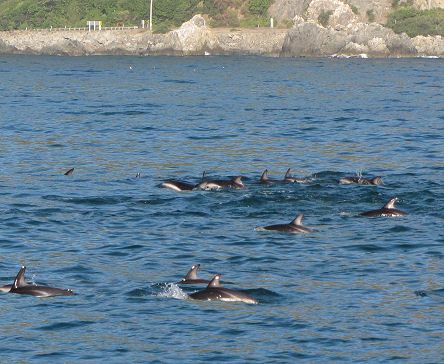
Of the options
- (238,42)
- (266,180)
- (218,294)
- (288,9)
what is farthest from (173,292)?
(288,9)

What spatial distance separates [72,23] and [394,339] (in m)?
153

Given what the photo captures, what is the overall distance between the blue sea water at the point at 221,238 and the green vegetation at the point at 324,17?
295 ft

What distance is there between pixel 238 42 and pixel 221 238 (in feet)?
383

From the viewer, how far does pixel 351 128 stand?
154ft

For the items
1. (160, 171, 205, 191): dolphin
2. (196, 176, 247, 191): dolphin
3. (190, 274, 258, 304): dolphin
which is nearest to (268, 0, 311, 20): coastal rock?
(160, 171, 205, 191): dolphin

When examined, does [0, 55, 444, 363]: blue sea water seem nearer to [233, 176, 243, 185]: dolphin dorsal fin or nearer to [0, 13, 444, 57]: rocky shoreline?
[233, 176, 243, 185]: dolphin dorsal fin

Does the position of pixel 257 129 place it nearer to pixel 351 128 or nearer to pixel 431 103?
pixel 351 128

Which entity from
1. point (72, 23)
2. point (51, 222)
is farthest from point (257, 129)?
point (72, 23)

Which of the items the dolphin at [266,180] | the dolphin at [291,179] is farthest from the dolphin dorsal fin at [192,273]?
the dolphin at [291,179]

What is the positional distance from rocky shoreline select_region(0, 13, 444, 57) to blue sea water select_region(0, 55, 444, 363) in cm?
7618

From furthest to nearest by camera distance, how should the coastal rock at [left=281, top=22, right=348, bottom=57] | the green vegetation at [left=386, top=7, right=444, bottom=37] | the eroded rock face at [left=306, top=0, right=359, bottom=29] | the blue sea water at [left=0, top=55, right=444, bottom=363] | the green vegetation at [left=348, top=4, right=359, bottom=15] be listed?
the green vegetation at [left=348, top=4, right=359, bottom=15]
the eroded rock face at [left=306, top=0, right=359, bottom=29]
the green vegetation at [left=386, top=7, right=444, bottom=37]
the coastal rock at [left=281, top=22, right=348, bottom=57]
the blue sea water at [left=0, top=55, right=444, bottom=363]

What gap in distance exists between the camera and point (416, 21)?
138 metres

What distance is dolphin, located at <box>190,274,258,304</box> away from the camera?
57.9 feet

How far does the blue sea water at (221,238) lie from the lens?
52.3 feet
